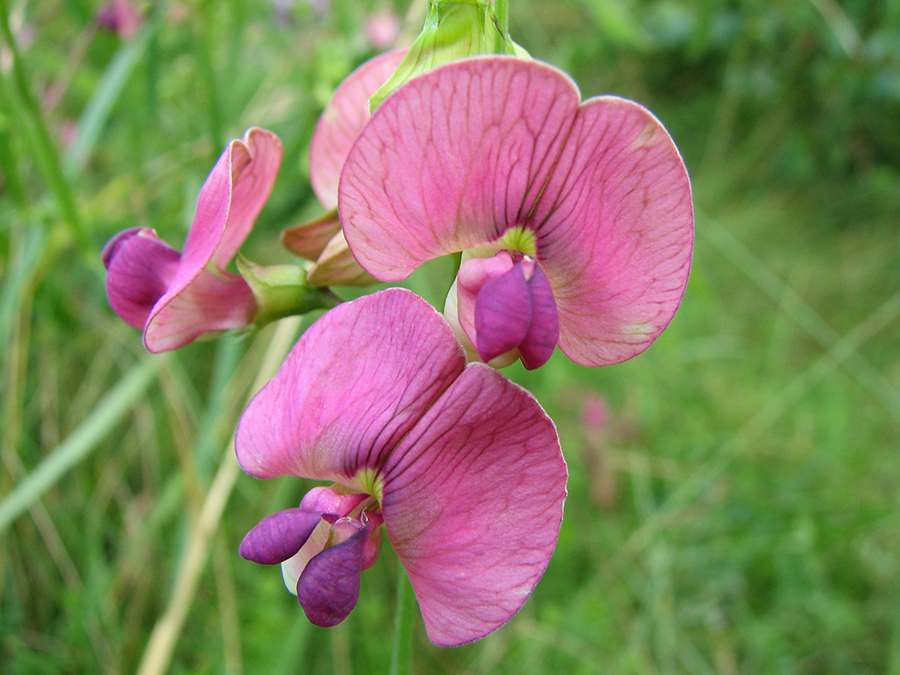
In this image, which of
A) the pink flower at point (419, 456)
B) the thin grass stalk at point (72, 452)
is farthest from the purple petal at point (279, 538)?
the thin grass stalk at point (72, 452)

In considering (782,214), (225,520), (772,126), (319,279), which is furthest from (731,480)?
(772,126)

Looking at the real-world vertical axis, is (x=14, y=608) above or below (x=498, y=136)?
below

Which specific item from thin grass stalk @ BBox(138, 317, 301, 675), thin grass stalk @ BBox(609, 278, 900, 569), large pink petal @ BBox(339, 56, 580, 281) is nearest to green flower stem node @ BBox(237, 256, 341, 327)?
large pink petal @ BBox(339, 56, 580, 281)

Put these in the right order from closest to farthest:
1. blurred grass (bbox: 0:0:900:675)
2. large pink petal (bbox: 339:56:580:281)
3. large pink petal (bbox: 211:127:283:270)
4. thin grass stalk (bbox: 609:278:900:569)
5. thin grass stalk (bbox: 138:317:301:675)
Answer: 1. large pink petal (bbox: 339:56:580:281)
2. large pink petal (bbox: 211:127:283:270)
3. thin grass stalk (bbox: 138:317:301:675)
4. blurred grass (bbox: 0:0:900:675)
5. thin grass stalk (bbox: 609:278:900:569)

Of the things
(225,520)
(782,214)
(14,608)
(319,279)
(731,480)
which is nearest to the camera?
(319,279)

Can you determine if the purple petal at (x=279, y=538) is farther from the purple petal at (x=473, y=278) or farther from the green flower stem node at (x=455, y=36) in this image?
the green flower stem node at (x=455, y=36)

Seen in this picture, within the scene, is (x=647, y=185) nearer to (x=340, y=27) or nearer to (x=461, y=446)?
(x=461, y=446)

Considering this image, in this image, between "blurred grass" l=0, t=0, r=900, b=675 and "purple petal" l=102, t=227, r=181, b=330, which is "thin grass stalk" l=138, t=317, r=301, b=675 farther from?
"purple petal" l=102, t=227, r=181, b=330
